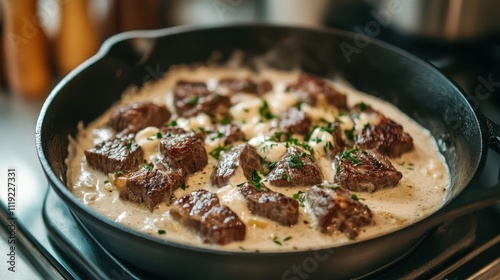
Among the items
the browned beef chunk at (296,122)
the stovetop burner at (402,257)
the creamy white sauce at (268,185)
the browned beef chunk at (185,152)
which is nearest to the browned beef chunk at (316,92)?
the creamy white sauce at (268,185)

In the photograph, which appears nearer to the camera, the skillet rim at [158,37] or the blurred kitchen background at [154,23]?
the skillet rim at [158,37]

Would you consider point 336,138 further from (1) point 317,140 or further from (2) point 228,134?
(2) point 228,134

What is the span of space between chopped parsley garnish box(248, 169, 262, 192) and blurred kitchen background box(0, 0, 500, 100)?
119 centimetres

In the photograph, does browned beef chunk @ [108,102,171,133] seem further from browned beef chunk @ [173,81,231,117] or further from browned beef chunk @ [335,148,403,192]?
browned beef chunk @ [335,148,403,192]

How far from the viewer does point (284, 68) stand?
3340mm

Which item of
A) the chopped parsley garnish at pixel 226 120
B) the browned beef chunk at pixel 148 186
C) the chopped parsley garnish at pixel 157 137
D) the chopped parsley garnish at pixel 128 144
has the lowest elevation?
the chopped parsley garnish at pixel 226 120

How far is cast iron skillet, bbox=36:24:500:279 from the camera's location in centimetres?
185

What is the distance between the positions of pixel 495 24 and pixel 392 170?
106 cm

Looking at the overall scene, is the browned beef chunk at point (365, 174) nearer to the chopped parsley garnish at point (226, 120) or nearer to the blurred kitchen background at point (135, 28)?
the blurred kitchen background at point (135, 28)

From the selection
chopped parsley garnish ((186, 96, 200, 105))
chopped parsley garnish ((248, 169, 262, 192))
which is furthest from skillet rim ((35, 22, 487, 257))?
chopped parsley garnish ((248, 169, 262, 192))

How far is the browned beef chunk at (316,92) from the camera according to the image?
2961mm

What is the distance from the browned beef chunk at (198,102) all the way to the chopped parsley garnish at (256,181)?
1.85ft

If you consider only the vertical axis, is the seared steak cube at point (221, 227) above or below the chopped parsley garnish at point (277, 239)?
above

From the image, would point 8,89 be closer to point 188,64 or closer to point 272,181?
point 188,64
